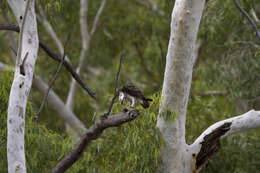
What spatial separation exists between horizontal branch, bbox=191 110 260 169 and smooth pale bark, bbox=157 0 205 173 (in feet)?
0.39

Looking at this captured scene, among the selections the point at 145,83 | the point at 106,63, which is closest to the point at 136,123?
the point at 145,83

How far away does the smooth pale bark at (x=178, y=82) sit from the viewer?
3.69 meters

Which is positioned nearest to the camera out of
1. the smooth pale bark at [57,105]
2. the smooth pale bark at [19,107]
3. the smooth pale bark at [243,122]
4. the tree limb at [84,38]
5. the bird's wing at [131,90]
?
the smooth pale bark at [19,107]

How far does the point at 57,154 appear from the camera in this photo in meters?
4.34

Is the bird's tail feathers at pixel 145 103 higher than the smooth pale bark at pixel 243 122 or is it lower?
higher

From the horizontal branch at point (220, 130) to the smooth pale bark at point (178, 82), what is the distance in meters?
0.12

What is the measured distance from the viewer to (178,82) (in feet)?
12.5

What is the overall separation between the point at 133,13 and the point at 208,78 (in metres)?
2.89

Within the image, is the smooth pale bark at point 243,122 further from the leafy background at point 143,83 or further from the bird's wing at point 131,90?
the bird's wing at point 131,90

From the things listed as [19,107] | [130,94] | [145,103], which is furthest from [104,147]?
[19,107]

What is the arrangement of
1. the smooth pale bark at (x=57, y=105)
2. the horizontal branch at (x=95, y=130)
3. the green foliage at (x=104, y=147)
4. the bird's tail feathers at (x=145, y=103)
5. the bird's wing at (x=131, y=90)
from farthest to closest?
the smooth pale bark at (x=57, y=105)
the green foliage at (x=104, y=147)
the bird's tail feathers at (x=145, y=103)
the bird's wing at (x=131, y=90)
the horizontal branch at (x=95, y=130)

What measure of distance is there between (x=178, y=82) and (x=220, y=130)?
637mm

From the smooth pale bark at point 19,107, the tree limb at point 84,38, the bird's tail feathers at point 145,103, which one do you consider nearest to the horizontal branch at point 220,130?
the bird's tail feathers at point 145,103

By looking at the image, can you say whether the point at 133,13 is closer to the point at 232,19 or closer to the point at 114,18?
the point at 114,18
